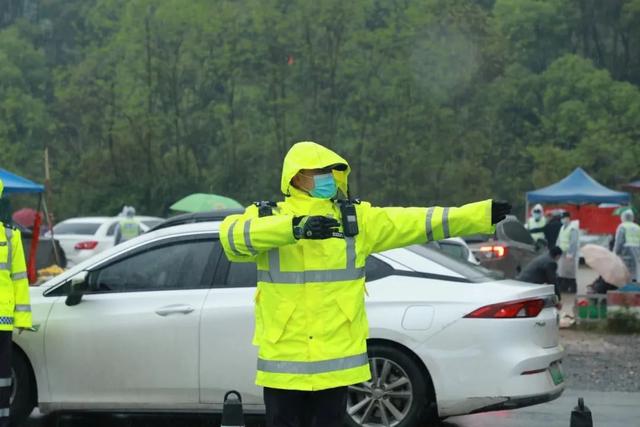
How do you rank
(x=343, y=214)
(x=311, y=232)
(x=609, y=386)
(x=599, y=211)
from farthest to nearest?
(x=599, y=211), (x=609, y=386), (x=343, y=214), (x=311, y=232)

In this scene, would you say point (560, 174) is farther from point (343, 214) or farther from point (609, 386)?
point (343, 214)

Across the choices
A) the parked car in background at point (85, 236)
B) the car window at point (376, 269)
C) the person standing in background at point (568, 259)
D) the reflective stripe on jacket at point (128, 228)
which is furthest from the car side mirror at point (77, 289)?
the parked car in background at point (85, 236)

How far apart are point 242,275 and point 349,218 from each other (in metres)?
2.90

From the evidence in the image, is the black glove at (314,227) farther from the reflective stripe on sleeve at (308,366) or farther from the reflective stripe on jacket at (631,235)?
the reflective stripe on jacket at (631,235)

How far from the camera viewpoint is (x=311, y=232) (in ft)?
15.9

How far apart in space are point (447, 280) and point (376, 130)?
44.8 m

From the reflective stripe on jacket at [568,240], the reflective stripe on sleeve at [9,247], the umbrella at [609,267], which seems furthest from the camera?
the reflective stripe on jacket at [568,240]

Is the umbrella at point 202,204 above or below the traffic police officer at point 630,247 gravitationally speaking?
above

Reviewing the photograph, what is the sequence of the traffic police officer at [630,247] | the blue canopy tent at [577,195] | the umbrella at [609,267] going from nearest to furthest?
the umbrella at [609,267] < the traffic police officer at [630,247] < the blue canopy tent at [577,195]

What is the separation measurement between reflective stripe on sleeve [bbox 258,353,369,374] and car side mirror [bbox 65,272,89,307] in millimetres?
3232

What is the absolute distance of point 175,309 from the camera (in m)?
7.91

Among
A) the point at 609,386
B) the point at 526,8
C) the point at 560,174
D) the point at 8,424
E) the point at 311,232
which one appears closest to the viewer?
the point at 311,232

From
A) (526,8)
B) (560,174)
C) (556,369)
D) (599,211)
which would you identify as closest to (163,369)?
(556,369)

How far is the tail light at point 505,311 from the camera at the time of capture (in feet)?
25.1
